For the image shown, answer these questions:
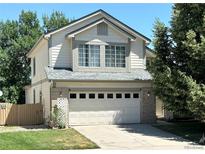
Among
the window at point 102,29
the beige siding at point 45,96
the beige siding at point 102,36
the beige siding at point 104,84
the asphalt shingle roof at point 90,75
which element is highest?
the window at point 102,29

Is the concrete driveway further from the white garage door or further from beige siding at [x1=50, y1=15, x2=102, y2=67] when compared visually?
beige siding at [x1=50, y1=15, x2=102, y2=67]

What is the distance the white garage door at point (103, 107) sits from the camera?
25172mm

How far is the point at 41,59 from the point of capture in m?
Answer: 29.4

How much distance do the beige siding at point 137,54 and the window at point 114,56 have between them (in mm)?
776

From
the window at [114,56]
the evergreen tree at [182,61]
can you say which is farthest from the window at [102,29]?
the evergreen tree at [182,61]

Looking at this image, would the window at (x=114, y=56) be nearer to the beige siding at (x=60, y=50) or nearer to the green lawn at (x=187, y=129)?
the beige siding at (x=60, y=50)

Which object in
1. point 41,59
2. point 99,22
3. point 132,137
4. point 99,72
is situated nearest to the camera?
point 132,137

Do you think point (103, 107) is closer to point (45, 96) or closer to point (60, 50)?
point (45, 96)

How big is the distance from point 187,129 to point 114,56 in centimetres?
676

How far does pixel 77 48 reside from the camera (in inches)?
1026

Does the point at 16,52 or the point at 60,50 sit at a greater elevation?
the point at 16,52

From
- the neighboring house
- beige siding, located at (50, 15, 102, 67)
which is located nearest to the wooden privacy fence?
the neighboring house

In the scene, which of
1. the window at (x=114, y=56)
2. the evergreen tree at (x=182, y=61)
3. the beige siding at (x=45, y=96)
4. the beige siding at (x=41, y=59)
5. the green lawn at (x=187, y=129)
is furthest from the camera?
the beige siding at (x=41, y=59)


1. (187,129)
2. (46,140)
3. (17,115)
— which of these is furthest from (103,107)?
(46,140)
